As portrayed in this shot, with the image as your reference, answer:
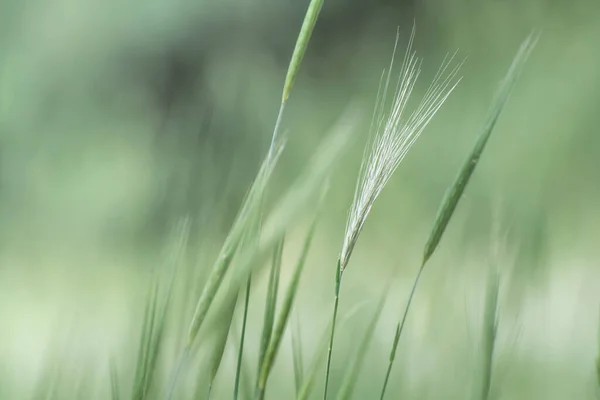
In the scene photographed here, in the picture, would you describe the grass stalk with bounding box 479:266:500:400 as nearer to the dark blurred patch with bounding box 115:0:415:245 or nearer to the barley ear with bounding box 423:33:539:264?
the barley ear with bounding box 423:33:539:264

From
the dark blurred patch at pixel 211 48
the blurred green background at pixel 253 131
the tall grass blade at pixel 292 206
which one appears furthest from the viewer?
the dark blurred patch at pixel 211 48

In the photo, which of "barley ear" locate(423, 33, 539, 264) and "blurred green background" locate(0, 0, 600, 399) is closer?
"barley ear" locate(423, 33, 539, 264)

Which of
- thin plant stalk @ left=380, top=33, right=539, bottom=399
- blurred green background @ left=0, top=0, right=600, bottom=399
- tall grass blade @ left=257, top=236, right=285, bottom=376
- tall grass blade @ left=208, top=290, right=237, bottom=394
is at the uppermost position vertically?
blurred green background @ left=0, top=0, right=600, bottom=399

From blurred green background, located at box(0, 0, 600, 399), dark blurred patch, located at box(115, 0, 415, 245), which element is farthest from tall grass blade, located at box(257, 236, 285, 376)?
dark blurred patch, located at box(115, 0, 415, 245)

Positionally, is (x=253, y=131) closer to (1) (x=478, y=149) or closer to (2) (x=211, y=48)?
(2) (x=211, y=48)

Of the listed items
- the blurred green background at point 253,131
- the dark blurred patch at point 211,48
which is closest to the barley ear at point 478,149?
the blurred green background at point 253,131

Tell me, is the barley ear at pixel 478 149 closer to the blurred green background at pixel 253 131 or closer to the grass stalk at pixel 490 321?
the grass stalk at pixel 490 321

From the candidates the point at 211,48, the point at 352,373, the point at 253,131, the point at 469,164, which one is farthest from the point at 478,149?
the point at 211,48

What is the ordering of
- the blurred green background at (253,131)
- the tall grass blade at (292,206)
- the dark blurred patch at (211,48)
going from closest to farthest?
the tall grass blade at (292,206), the blurred green background at (253,131), the dark blurred patch at (211,48)
